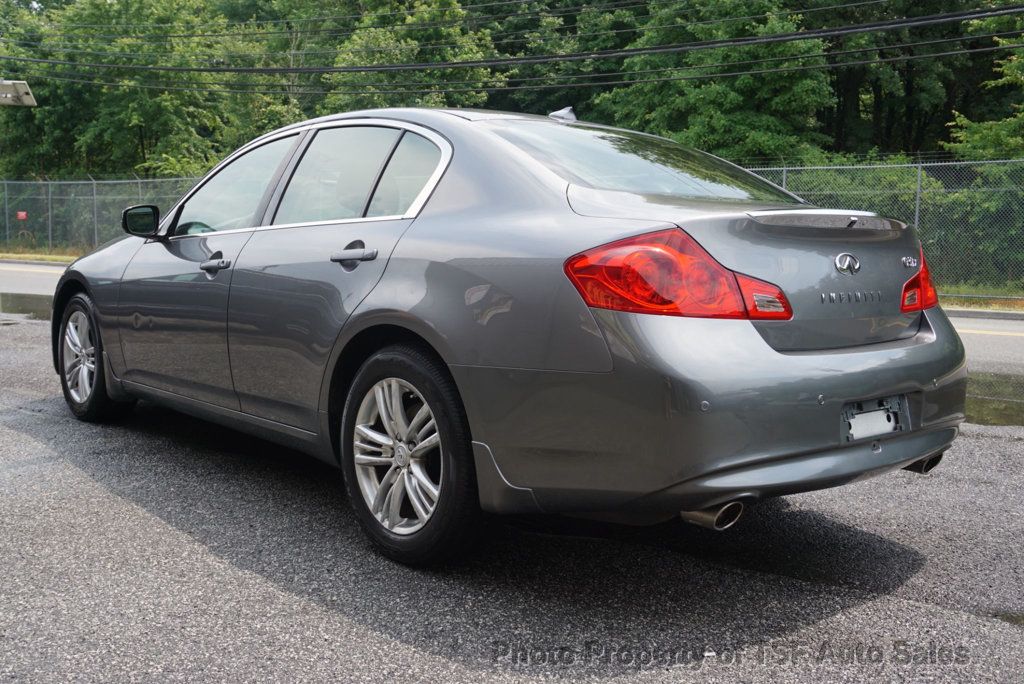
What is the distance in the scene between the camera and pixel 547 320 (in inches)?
117

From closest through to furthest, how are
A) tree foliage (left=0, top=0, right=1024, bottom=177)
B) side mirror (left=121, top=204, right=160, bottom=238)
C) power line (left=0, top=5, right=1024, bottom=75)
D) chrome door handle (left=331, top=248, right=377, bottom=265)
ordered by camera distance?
chrome door handle (left=331, top=248, right=377, bottom=265)
side mirror (left=121, top=204, right=160, bottom=238)
power line (left=0, top=5, right=1024, bottom=75)
tree foliage (left=0, top=0, right=1024, bottom=177)

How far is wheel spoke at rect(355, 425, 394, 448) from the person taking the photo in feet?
11.5

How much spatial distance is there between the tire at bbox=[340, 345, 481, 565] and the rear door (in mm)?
279

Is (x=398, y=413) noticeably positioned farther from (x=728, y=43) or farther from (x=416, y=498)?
(x=728, y=43)

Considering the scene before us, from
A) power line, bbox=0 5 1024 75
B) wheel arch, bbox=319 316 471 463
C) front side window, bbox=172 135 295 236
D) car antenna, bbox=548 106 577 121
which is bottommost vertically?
wheel arch, bbox=319 316 471 463

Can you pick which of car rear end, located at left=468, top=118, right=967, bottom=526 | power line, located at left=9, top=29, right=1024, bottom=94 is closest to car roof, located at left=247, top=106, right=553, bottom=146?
car rear end, located at left=468, top=118, right=967, bottom=526

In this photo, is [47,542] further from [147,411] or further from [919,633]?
[919,633]

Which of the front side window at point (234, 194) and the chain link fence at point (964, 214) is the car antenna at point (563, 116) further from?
the chain link fence at point (964, 214)

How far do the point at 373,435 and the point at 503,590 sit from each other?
0.71 metres

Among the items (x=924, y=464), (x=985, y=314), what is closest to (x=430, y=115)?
(x=924, y=464)

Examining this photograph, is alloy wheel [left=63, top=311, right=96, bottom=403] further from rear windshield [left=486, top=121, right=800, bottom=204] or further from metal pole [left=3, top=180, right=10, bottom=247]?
metal pole [left=3, top=180, right=10, bottom=247]

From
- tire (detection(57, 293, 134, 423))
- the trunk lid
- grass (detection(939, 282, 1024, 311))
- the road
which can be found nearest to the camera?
the trunk lid

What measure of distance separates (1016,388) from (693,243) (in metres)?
5.49

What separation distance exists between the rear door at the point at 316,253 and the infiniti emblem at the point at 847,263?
1424 millimetres
